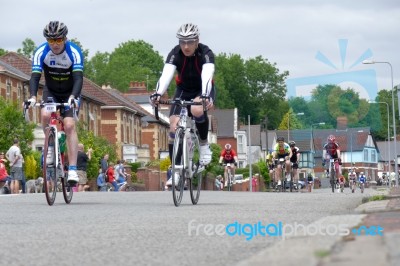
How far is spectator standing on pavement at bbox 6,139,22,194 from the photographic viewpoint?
31375 millimetres

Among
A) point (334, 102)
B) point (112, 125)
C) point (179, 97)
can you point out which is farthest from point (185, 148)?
point (112, 125)

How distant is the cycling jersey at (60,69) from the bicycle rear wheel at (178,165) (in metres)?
1.71

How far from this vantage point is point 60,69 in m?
15.6

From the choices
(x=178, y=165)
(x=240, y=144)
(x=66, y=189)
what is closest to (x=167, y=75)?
(x=178, y=165)

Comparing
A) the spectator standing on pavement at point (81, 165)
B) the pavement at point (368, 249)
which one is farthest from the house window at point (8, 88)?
the pavement at point (368, 249)

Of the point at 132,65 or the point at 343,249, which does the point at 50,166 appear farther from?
the point at 132,65

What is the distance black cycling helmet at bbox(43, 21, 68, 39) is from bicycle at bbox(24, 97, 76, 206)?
85 centimetres

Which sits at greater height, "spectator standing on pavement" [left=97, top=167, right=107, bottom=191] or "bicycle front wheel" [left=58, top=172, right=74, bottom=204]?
"spectator standing on pavement" [left=97, top=167, right=107, bottom=191]

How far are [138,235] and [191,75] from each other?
590 cm

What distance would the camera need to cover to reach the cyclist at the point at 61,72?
50.3 ft

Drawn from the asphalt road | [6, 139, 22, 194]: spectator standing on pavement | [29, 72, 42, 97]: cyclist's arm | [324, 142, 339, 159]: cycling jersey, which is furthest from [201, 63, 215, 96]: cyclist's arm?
[324, 142, 339, 159]: cycling jersey

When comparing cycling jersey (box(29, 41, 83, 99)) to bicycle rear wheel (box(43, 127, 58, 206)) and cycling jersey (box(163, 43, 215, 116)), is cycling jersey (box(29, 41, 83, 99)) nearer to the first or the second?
bicycle rear wheel (box(43, 127, 58, 206))

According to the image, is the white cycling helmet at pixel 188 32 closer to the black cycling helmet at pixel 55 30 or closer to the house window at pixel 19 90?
the black cycling helmet at pixel 55 30

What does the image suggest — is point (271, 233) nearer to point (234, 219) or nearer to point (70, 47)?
point (234, 219)
